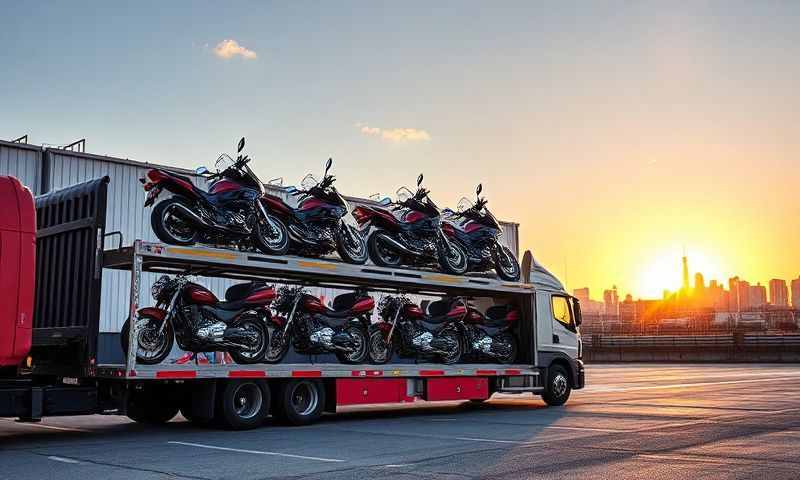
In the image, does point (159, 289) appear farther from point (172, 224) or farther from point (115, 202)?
point (115, 202)

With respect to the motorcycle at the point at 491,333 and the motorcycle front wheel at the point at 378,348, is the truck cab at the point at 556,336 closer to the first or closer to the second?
the motorcycle at the point at 491,333

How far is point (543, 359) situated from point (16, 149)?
12745mm

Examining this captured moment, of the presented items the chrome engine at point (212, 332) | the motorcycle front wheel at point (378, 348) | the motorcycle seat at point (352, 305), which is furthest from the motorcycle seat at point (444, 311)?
the chrome engine at point (212, 332)

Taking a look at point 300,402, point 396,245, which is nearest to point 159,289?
point 300,402

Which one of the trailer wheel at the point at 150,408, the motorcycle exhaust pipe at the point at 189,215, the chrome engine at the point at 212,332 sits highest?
the motorcycle exhaust pipe at the point at 189,215

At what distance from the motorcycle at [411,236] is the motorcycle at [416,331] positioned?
2.70 feet

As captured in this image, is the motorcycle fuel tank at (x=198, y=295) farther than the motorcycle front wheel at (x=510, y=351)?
No

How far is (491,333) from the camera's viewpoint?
1875cm

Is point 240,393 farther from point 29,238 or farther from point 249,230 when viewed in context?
point 29,238

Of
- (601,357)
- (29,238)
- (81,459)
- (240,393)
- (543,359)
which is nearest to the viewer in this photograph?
(81,459)

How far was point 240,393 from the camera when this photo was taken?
13727 mm

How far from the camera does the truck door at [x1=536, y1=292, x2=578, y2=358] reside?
1928 centimetres

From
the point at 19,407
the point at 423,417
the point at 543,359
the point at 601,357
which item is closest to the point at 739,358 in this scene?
the point at 601,357

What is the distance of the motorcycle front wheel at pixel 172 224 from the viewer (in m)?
13.0
